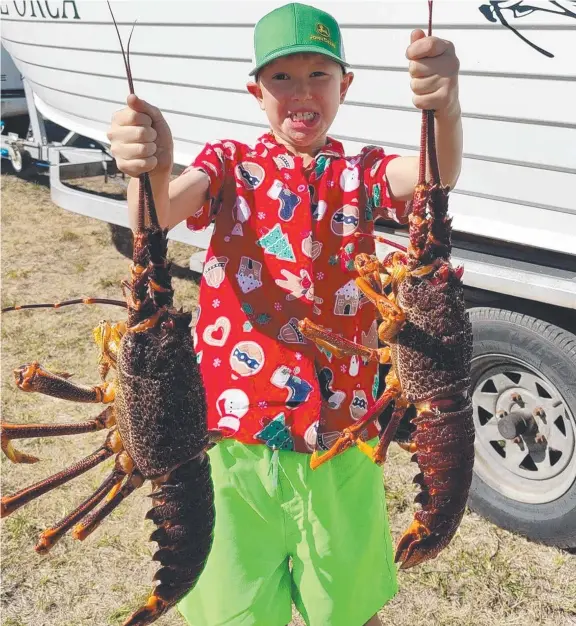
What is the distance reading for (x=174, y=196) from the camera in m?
1.83

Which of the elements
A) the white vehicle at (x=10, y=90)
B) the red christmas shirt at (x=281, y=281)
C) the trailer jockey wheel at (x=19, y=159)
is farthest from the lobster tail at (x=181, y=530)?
the white vehicle at (x=10, y=90)

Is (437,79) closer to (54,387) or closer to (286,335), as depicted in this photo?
(286,335)

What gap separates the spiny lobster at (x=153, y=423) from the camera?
5.33 ft

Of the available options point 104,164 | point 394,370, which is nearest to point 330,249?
point 394,370

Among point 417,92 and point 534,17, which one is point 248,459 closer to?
point 417,92

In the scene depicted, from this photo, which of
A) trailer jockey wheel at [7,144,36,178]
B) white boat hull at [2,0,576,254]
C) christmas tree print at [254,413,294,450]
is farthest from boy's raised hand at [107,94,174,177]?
trailer jockey wheel at [7,144,36,178]

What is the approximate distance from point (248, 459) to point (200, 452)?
1.00ft

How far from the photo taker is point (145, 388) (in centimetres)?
168

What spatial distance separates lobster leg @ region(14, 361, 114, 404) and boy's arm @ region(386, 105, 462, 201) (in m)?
1.03

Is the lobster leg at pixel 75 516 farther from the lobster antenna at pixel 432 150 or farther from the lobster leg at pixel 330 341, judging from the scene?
the lobster antenna at pixel 432 150

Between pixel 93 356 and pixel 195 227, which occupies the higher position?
pixel 195 227

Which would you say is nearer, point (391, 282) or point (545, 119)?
point (391, 282)

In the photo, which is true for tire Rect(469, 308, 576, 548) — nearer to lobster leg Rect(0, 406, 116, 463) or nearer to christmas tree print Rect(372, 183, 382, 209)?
christmas tree print Rect(372, 183, 382, 209)

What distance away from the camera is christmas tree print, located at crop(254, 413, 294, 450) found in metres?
1.99
